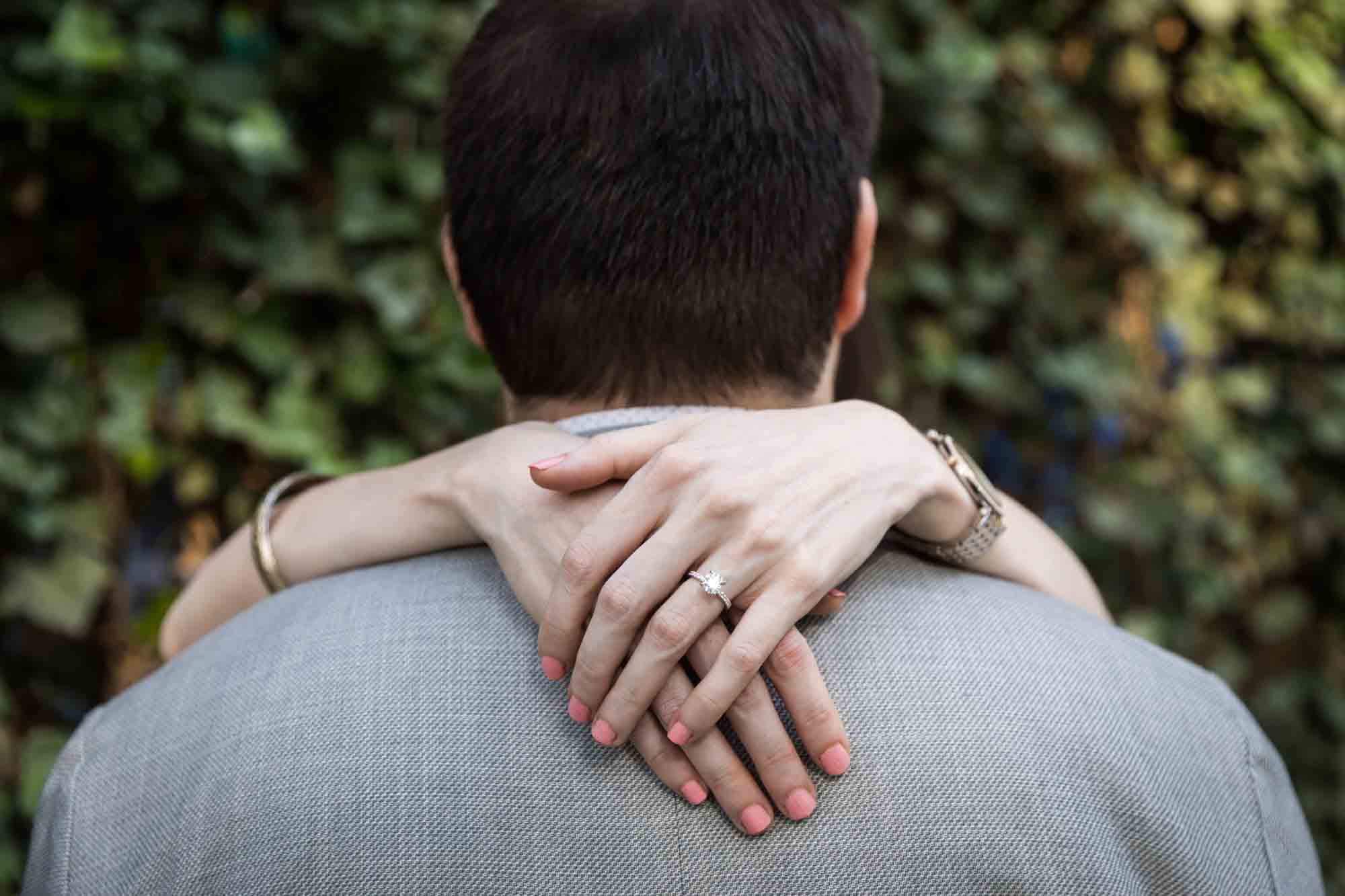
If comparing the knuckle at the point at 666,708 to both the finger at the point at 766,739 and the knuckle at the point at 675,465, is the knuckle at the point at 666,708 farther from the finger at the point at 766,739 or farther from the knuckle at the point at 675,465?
the knuckle at the point at 675,465

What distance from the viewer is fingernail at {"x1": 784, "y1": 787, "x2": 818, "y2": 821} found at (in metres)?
0.77

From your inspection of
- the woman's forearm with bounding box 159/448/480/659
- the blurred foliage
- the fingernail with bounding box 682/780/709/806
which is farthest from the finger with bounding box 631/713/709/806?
the blurred foliage

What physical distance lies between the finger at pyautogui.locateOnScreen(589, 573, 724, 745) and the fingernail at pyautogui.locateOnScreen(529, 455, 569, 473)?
0.46 feet

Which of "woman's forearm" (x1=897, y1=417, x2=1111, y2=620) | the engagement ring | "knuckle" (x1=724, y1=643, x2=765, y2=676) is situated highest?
the engagement ring

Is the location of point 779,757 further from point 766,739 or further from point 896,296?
point 896,296

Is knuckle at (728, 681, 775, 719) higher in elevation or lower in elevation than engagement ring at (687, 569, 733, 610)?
lower

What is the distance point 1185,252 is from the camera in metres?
2.69

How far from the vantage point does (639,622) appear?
0.77 metres

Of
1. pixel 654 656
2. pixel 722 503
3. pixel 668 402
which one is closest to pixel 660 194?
pixel 668 402

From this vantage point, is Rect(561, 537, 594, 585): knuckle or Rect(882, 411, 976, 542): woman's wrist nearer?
Rect(561, 537, 594, 585): knuckle

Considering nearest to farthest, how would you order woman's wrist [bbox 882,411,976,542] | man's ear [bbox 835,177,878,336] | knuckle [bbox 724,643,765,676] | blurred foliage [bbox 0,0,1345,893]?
knuckle [bbox 724,643,765,676], woman's wrist [bbox 882,411,976,542], man's ear [bbox 835,177,878,336], blurred foliage [bbox 0,0,1345,893]

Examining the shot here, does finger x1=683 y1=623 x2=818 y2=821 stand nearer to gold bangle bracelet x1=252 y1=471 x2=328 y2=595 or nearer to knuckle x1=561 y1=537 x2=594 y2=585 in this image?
knuckle x1=561 y1=537 x2=594 y2=585

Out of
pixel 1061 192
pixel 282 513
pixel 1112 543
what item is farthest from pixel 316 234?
pixel 1112 543

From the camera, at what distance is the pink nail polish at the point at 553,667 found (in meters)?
0.81
